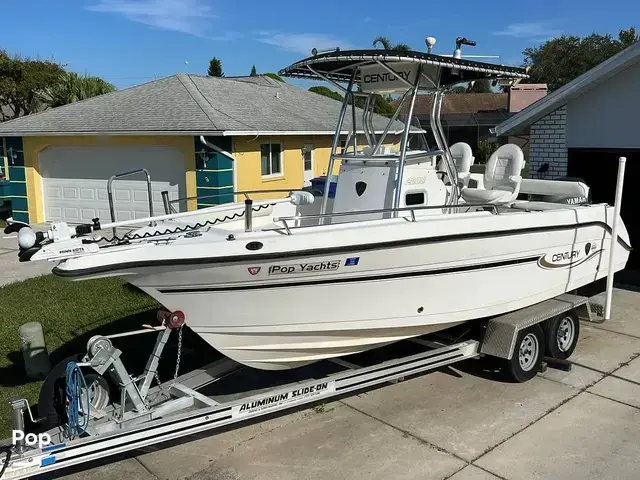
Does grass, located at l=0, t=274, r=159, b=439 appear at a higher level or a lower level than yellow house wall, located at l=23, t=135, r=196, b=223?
lower

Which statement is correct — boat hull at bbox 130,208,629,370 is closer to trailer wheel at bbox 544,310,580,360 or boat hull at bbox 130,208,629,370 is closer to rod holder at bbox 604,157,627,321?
trailer wheel at bbox 544,310,580,360

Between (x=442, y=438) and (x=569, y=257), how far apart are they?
250cm

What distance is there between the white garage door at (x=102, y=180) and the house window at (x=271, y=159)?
2.03 metres

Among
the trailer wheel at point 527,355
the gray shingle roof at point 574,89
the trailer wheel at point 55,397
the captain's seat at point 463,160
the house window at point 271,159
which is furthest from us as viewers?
the house window at point 271,159

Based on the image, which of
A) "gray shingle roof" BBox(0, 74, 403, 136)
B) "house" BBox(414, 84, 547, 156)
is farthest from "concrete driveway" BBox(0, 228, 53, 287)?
"house" BBox(414, 84, 547, 156)

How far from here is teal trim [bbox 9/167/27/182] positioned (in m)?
17.1

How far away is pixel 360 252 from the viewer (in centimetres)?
489

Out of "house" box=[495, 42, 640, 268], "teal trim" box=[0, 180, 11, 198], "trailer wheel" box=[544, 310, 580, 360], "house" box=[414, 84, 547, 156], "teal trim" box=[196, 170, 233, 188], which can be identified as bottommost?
"trailer wheel" box=[544, 310, 580, 360]

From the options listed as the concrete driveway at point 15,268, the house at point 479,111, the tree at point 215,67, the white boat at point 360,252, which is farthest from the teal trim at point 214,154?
the tree at point 215,67

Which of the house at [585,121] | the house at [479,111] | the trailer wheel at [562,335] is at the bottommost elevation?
the trailer wheel at [562,335]

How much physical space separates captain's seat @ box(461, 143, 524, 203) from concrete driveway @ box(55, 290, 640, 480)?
1984 mm

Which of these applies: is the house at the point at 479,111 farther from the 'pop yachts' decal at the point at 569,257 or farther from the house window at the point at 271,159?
the house window at the point at 271,159

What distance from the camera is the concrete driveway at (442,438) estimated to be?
15.2 feet

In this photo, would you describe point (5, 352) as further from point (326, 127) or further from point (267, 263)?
point (326, 127)
